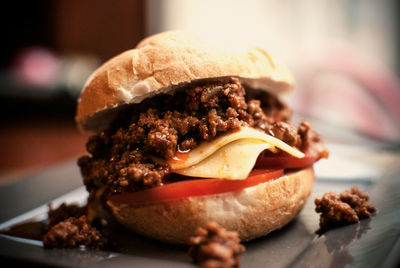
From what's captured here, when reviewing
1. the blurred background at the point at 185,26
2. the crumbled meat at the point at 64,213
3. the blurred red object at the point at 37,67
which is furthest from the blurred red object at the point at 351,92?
the blurred red object at the point at 37,67

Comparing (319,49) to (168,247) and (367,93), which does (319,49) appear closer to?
(367,93)

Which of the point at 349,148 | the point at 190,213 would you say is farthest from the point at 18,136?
the point at 190,213

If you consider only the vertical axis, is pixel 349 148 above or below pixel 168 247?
below

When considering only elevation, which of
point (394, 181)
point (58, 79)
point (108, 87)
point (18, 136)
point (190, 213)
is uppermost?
point (108, 87)

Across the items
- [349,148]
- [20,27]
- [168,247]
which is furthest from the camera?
[20,27]

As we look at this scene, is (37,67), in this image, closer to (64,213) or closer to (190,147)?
(64,213)

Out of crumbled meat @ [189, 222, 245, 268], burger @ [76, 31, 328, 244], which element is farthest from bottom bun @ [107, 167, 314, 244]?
crumbled meat @ [189, 222, 245, 268]
